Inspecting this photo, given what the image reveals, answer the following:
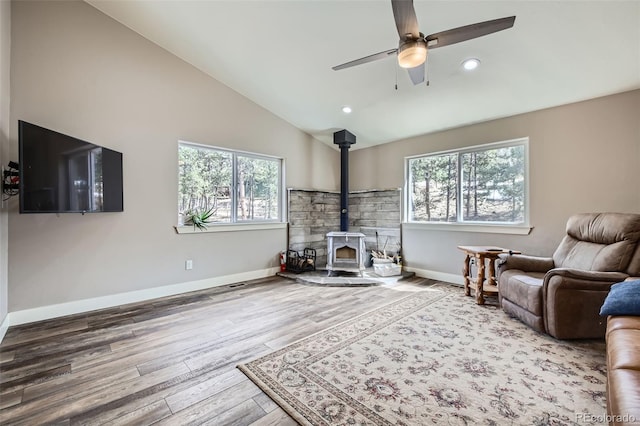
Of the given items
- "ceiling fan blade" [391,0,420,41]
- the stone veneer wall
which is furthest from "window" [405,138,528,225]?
"ceiling fan blade" [391,0,420,41]

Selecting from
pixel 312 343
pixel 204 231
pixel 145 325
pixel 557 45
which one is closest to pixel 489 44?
pixel 557 45

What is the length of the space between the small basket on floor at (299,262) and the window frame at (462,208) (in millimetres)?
1828

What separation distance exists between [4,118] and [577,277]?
17.6 ft

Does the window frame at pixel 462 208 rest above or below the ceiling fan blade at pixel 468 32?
below

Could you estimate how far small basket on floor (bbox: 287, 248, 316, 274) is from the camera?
15.8 feet

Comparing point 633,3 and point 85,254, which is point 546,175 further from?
point 85,254

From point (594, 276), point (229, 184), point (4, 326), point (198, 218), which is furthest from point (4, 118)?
point (594, 276)

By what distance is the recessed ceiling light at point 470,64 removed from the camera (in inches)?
116

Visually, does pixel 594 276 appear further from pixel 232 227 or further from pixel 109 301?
pixel 109 301

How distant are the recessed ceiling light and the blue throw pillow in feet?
7.92

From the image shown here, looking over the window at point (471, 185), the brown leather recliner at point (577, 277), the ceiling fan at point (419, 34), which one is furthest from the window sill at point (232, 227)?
the brown leather recliner at point (577, 277)

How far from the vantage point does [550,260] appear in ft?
10.2

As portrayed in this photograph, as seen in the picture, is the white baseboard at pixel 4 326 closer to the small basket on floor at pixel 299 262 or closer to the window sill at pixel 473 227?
the small basket on floor at pixel 299 262

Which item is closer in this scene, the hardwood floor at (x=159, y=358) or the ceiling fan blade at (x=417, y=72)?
the hardwood floor at (x=159, y=358)
